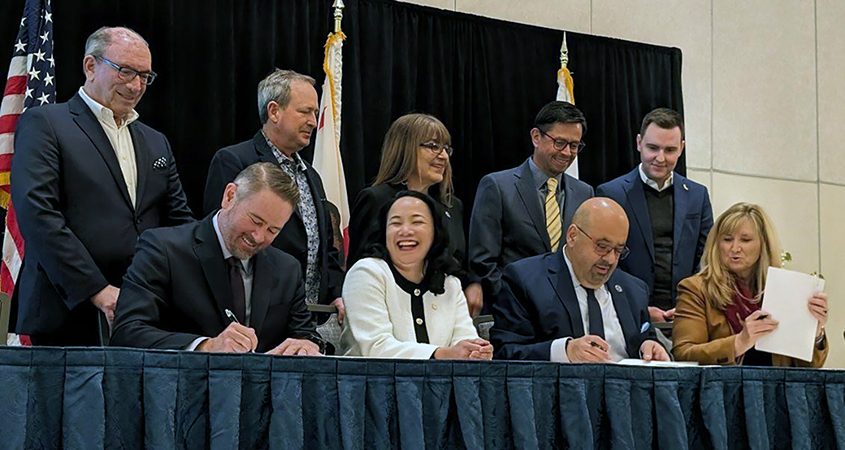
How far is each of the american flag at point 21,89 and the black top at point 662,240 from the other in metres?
2.52

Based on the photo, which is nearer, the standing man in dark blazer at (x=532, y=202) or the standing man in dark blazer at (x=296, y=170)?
the standing man in dark blazer at (x=296, y=170)

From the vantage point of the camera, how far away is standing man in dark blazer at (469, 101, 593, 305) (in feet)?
13.8

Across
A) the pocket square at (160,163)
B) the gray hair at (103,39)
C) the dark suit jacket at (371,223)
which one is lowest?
the dark suit jacket at (371,223)

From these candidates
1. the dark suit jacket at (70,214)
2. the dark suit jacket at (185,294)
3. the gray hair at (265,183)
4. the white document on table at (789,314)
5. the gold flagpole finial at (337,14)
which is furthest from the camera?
the gold flagpole finial at (337,14)

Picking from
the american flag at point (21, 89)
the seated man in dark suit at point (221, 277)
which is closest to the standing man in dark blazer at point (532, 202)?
the seated man in dark suit at point (221, 277)

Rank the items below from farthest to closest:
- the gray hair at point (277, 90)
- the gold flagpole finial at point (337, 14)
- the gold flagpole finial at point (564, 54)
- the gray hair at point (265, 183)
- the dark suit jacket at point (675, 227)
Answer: the gold flagpole finial at point (564, 54) < the gold flagpole finial at point (337, 14) < the dark suit jacket at point (675, 227) < the gray hair at point (277, 90) < the gray hair at point (265, 183)

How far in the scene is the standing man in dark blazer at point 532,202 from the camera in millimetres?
4215

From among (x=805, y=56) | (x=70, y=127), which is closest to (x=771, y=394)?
(x=70, y=127)

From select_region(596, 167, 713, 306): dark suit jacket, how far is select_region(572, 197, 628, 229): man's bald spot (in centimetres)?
97

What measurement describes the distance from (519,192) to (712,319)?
916 mm

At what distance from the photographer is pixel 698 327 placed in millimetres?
3805

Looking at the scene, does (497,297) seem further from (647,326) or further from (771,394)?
(771,394)

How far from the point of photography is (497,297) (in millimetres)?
3760

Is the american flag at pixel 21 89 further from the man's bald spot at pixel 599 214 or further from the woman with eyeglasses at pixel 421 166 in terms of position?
the man's bald spot at pixel 599 214
